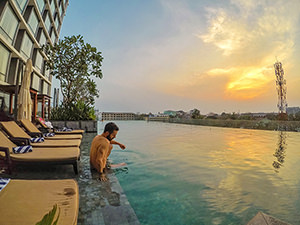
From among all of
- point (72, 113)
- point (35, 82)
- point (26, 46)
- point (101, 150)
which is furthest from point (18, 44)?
point (101, 150)

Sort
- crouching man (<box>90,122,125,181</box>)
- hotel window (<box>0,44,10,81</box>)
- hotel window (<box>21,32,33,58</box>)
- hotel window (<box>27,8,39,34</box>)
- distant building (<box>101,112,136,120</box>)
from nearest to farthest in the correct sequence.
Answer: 1. crouching man (<box>90,122,125,181</box>)
2. hotel window (<box>0,44,10,81</box>)
3. hotel window (<box>21,32,33,58</box>)
4. hotel window (<box>27,8,39,34</box>)
5. distant building (<box>101,112,136,120</box>)

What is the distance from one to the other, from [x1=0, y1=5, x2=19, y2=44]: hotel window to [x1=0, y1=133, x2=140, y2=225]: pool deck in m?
11.8

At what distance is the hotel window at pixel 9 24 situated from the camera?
10.5 m

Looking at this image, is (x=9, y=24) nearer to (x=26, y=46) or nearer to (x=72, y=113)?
(x=26, y=46)

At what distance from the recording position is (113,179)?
→ 9.03ft

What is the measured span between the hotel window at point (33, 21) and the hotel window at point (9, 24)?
268cm

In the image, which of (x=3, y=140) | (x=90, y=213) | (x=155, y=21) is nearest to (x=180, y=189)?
(x=90, y=213)

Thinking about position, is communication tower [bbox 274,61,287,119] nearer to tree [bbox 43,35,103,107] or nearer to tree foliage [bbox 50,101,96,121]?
tree [bbox 43,35,103,107]

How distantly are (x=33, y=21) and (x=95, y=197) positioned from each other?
19.0 meters

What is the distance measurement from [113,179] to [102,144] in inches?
23.7

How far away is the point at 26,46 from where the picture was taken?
1442 centimetres

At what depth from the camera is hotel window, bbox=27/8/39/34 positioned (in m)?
14.5

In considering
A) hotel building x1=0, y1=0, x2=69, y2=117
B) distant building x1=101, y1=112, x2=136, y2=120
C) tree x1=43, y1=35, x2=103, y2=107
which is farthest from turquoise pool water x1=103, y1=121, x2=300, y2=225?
distant building x1=101, y1=112, x2=136, y2=120

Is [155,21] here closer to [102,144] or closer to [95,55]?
[95,55]
